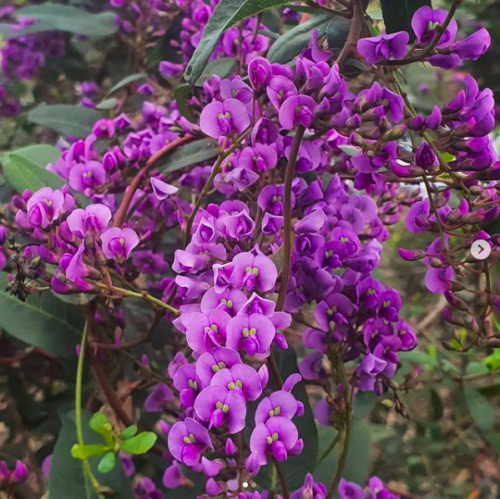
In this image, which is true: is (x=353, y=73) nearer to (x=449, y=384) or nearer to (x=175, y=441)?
(x=175, y=441)

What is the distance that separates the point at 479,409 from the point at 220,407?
0.56 m

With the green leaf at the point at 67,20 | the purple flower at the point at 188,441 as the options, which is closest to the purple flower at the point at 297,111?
the purple flower at the point at 188,441

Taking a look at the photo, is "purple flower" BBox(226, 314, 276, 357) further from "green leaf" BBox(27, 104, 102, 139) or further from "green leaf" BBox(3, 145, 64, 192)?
"green leaf" BBox(27, 104, 102, 139)

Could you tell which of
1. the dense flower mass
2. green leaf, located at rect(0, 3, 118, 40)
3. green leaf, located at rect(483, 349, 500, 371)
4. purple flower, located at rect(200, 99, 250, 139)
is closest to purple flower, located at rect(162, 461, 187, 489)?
the dense flower mass

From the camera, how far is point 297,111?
445 mm

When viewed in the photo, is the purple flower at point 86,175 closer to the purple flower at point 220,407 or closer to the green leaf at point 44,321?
the green leaf at point 44,321

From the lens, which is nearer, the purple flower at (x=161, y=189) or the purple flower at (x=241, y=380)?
the purple flower at (x=241, y=380)

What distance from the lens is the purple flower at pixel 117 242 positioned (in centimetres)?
51

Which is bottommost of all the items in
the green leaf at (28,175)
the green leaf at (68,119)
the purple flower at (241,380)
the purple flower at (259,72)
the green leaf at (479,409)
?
the green leaf at (479,409)

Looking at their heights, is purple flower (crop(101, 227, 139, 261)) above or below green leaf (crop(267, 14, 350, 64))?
below

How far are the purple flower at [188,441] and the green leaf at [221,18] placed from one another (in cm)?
27

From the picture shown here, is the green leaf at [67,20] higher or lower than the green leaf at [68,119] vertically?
higher

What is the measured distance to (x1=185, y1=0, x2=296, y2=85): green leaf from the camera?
460 mm

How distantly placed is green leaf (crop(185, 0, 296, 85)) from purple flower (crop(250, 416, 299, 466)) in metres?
0.27
